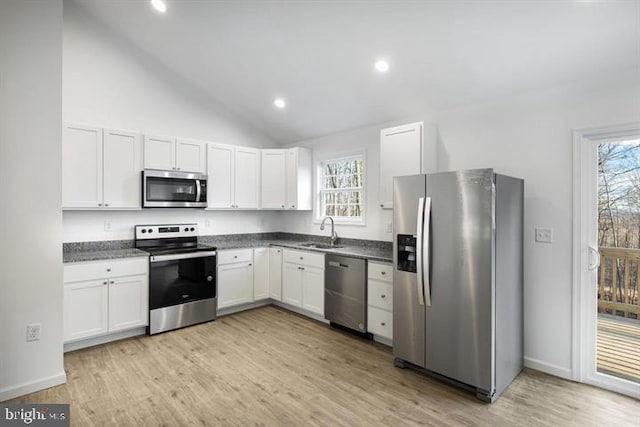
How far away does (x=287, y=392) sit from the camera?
2607mm

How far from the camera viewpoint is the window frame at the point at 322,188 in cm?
441

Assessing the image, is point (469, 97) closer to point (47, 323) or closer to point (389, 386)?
point (389, 386)

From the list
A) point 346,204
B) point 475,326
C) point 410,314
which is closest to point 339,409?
point 410,314

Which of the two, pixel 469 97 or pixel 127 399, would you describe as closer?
pixel 127 399

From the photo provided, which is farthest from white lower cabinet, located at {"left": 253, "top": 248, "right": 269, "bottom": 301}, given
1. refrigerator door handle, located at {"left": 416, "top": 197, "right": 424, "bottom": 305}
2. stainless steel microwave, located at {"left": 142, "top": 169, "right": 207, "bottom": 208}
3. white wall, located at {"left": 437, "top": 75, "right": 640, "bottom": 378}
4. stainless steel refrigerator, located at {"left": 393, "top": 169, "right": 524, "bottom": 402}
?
white wall, located at {"left": 437, "top": 75, "right": 640, "bottom": 378}

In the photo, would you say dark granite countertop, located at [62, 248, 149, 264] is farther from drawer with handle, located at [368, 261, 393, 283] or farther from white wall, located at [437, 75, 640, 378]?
white wall, located at [437, 75, 640, 378]

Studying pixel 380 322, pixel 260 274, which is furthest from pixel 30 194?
pixel 380 322

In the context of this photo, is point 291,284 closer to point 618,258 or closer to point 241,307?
point 241,307

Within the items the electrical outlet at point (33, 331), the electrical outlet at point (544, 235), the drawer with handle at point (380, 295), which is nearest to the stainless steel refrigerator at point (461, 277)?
the electrical outlet at point (544, 235)

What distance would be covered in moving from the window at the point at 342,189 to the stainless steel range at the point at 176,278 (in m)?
1.77

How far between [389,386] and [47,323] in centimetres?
280

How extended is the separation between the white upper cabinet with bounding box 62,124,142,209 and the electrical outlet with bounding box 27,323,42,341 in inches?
50.3

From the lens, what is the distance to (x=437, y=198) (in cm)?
275

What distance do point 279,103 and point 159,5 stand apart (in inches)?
65.8
